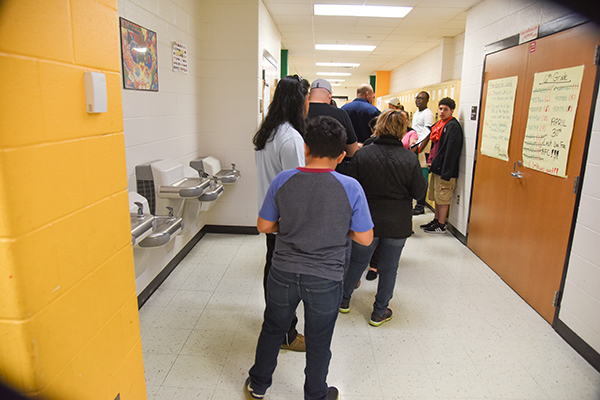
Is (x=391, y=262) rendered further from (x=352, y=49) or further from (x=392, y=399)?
(x=352, y=49)

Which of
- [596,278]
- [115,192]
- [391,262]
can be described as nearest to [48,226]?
[115,192]

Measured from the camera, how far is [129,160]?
2459 millimetres

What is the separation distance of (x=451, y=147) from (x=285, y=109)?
2818 mm

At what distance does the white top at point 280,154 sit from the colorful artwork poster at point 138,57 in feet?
3.44

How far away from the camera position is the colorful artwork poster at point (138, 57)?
236cm

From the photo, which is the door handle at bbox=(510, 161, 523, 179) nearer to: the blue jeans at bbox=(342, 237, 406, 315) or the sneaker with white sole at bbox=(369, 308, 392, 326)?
the blue jeans at bbox=(342, 237, 406, 315)

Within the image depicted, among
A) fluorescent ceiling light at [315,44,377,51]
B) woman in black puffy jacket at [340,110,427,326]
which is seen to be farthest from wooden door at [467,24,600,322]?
fluorescent ceiling light at [315,44,377,51]

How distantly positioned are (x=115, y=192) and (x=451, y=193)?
13.2 feet

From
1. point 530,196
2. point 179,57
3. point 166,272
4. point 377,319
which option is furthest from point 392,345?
point 179,57

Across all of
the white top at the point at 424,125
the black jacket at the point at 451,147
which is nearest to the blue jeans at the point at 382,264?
the black jacket at the point at 451,147

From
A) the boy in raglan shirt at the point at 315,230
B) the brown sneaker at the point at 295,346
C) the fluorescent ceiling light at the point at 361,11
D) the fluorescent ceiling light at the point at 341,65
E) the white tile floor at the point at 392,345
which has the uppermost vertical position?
the fluorescent ceiling light at the point at 341,65

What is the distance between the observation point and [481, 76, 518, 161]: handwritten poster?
3201mm

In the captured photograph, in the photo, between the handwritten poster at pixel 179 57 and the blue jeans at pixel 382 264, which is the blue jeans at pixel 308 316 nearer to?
the blue jeans at pixel 382 264

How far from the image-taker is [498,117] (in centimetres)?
340
